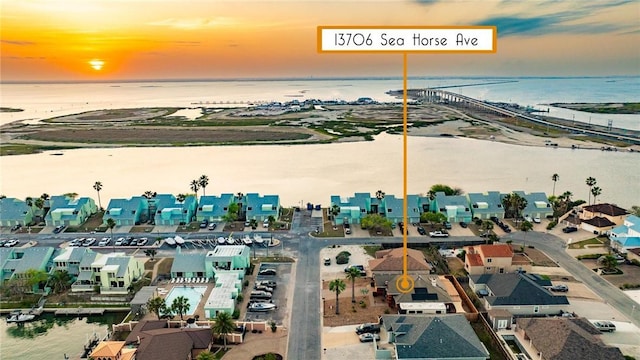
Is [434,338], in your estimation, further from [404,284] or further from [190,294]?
[190,294]

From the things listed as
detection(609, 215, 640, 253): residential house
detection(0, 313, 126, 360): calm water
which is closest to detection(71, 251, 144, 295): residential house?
detection(0, 313, 126, 360): calm water

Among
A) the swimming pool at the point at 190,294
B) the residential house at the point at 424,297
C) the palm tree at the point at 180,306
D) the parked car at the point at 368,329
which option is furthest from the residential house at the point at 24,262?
the residential house at the point at 424,297

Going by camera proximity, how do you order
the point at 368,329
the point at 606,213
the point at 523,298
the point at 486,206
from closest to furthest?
the point at 368,329 < the point at 523,298 < the point at 606,213 < the point at 486,206

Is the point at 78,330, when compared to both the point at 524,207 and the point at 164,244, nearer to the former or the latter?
the point at 164,244

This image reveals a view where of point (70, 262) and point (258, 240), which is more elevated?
point (258, 240)

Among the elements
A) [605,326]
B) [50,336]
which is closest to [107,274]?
[50,336]

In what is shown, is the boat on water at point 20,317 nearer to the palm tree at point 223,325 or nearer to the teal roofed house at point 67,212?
the palm tree at point 223,325

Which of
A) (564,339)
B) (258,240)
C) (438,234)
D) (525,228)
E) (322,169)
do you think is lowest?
(564,339)
